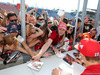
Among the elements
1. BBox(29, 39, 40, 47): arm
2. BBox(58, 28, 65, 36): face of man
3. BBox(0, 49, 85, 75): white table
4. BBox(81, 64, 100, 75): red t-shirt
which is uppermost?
BBox(58, 28, 65, 36): face of man

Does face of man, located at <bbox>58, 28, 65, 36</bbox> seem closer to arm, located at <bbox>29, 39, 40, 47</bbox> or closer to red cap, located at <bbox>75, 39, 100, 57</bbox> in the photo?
arm, located at <bbox>29, 39, 40, 47</bbox>

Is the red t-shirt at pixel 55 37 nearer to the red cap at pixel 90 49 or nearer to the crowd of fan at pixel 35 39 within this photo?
the crowd of fan at pixel 35 39

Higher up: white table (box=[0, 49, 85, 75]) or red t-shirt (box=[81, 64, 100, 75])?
red t-shirt (box=[81, 64, 100, 75])

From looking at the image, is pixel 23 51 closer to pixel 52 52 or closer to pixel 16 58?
pixel 16 58

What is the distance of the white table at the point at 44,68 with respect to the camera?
1135 millimetres

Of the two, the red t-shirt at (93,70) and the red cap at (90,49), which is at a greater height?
the red cap at (90,49)

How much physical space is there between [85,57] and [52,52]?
870 millimetres

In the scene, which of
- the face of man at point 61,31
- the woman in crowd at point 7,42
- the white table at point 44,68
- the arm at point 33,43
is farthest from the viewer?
the face of man at point 61,31

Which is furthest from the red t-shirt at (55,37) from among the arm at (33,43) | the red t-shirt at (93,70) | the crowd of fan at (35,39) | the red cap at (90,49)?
the red t-shirt at (93,70)

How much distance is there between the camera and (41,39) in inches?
72.8

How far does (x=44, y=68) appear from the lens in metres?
1.25

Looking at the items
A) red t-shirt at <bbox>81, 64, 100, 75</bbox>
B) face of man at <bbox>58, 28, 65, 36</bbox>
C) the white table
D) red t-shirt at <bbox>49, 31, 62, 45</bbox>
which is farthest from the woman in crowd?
red t-shirt at <bbox>81, 64, 100, 75</bbox>

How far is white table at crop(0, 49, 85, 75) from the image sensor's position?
114 centimetres

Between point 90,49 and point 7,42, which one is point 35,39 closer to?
point 7,42
